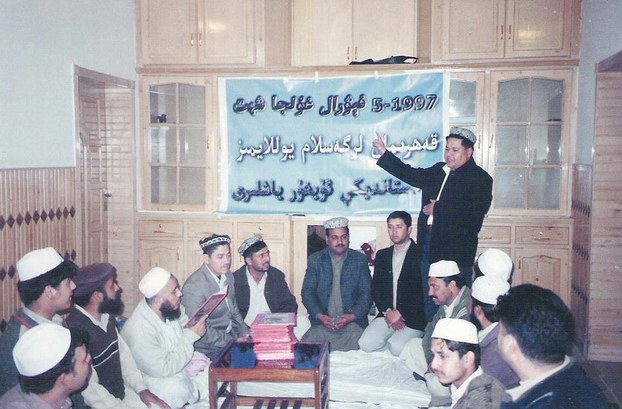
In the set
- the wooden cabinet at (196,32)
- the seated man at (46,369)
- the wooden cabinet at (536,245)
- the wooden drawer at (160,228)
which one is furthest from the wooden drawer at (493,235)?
the seated man at (46,369)

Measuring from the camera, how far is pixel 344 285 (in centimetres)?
425

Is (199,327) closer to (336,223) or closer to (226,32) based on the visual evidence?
(336,223)

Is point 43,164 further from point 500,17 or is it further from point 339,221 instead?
point 500,17

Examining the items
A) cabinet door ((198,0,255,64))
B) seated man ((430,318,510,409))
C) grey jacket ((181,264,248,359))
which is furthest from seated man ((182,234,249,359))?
cabinet door ((198,0,255,64))

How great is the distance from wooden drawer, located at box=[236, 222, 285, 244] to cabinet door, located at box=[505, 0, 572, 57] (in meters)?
2.37

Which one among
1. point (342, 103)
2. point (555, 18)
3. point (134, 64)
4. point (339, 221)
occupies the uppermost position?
point (555, 18)

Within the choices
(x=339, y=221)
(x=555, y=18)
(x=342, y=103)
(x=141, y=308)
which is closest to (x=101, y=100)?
(x=342, y=103)

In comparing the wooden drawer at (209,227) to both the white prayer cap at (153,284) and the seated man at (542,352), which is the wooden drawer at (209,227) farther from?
the seated man at (542,352)

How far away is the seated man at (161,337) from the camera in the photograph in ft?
9.48

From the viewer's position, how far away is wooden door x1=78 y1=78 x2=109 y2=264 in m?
4.62

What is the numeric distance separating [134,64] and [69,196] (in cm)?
145

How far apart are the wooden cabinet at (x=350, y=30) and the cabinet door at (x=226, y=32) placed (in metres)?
0.57

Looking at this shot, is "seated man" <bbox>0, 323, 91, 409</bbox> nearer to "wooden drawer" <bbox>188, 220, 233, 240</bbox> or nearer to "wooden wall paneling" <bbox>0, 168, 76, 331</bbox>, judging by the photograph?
"wooden wall paneling" <bbox>0, 168, 76, 331</bbox>

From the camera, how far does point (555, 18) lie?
14.8 ft
